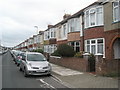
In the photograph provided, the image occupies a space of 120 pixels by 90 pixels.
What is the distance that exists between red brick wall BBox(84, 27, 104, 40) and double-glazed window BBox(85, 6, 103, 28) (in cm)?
48

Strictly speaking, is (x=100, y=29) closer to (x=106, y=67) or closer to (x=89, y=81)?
(x=106, y=67)

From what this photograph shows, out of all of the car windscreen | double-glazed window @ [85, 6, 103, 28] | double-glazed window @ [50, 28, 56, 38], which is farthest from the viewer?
double-glazed window @ [50, 28, 56, 38]

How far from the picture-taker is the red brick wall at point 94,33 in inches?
607

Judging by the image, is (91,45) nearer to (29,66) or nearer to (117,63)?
(117,63)

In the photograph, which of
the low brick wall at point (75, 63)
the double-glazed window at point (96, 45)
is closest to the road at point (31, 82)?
the low brick wall at point (75, 63)

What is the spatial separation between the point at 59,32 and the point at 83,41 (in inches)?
408

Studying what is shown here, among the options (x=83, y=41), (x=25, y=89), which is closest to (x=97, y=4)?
(x=83, y=41)

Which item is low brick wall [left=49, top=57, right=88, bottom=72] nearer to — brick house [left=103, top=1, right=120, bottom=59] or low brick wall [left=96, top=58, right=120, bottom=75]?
low brick wall [left=96, top=58, right=120, bottom=75]

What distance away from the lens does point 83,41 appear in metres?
19.1

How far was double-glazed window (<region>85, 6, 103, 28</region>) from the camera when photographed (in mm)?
15711

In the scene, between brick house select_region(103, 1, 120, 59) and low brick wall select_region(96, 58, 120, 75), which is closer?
low brick wall select_region(96, 58, 120, 75)

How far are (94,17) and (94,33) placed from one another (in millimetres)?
1594

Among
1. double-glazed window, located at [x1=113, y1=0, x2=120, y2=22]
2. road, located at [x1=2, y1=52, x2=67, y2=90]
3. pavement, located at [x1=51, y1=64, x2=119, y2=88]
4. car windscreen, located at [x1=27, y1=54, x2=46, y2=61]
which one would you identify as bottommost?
road, located at [x1=2, y1=52, x2=67, y2=90]

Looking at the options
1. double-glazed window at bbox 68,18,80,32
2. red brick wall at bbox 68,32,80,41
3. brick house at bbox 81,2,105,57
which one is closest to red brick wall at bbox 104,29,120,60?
brick house at bbox 81,2,105,57
